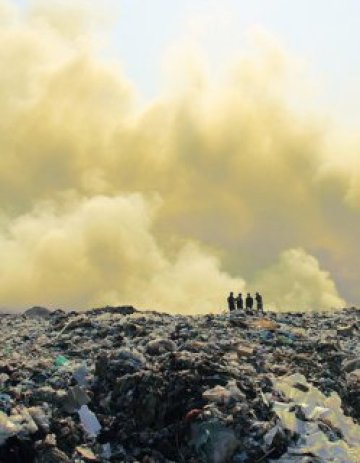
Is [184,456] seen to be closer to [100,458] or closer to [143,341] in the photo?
[100,458]

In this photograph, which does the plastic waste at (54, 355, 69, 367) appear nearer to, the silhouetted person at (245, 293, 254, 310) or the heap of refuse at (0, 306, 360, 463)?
the heap of refuse at (0, 306, 360, 463)

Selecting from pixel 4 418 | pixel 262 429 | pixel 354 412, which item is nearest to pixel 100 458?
pixel 4 418

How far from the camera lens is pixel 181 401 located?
12.9 meters

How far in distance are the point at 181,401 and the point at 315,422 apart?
8.82 feet

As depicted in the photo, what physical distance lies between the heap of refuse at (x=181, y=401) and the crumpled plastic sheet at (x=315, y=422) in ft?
0.08

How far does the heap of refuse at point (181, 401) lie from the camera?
12109mm

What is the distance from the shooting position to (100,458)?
39.9 ft

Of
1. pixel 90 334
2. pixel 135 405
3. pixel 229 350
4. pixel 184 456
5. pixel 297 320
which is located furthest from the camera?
pixel 297 320

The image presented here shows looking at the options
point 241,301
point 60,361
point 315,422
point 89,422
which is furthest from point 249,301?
point 89,422

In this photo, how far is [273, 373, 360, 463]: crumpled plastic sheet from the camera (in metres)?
12.3

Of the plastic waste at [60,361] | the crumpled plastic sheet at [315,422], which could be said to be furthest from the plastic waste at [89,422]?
the crumpled plastic sheet at [315,422]

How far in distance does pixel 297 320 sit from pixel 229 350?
666cm

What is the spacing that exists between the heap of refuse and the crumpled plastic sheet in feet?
0.08

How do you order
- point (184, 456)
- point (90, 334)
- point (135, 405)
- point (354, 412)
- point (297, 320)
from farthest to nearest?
point (297, 320) < point (90, 334) < point (354, 412) < point (135, 405) < point (184, 456)
